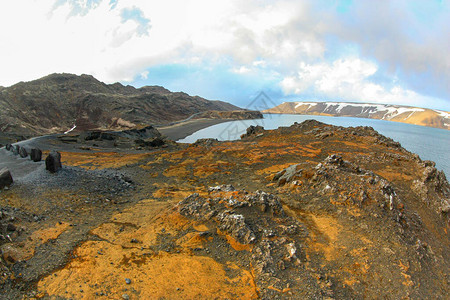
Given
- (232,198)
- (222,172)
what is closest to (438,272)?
(232,198)

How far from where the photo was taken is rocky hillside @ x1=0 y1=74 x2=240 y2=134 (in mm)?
67500

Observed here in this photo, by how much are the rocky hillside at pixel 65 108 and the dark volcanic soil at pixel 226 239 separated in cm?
6096

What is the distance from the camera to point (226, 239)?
927 centimetres

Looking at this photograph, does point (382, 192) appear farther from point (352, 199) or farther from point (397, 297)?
point (397, 297)

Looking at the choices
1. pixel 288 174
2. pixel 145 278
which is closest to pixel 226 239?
pixel 145 278

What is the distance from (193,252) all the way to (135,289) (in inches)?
93.2

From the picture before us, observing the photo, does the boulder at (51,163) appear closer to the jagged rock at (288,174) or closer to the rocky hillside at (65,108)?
the jagged rock at (288,174)

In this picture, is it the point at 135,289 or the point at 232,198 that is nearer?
the point at 135,289

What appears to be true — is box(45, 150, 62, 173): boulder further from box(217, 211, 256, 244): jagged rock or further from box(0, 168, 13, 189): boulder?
box(217, 211, 256, 244): jagged rock

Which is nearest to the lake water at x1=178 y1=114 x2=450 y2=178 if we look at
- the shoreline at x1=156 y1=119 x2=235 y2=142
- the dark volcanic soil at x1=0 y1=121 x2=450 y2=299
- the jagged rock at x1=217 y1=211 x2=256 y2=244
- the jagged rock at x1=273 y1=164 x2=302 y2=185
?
the shoreline at x1=156 y1=119 x2=235 y2=142

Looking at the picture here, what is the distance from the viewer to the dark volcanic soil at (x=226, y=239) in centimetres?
714

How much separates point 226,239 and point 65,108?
330ft

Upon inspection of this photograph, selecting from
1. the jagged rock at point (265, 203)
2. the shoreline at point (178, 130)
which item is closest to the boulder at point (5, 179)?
the jagged rock at point (265, 203)

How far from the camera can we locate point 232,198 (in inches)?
448
